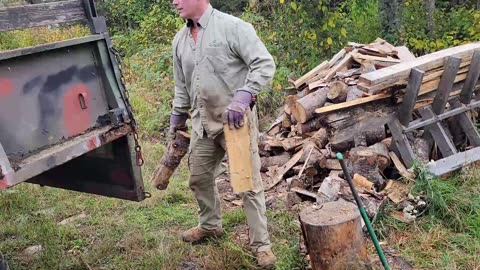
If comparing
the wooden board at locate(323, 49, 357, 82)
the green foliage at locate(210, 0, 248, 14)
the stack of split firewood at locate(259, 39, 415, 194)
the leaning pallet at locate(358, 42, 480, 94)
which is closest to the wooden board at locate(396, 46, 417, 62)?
the stack of split firewood at locate(259, 39, 415, 194)

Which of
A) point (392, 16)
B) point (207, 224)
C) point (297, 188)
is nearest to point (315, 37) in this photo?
point (392, 16)

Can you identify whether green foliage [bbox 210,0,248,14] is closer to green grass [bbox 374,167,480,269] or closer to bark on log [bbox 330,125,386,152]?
bark on log [bbox 330,125,386,152]

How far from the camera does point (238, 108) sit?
341 cm

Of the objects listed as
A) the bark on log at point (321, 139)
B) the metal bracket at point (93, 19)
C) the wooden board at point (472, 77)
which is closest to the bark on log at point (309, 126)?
the bark on log at point (321, 139)

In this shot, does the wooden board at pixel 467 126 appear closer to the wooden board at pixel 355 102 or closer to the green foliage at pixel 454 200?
the green foliage at pixel 454 200

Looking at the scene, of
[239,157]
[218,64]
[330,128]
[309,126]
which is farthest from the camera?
[309,126]

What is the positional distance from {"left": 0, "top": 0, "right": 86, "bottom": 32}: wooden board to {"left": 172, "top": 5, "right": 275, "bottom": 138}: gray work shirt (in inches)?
31.6

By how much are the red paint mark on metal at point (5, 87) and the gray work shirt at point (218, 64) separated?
1.30 meters

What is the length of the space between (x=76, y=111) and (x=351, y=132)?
2.87 metres

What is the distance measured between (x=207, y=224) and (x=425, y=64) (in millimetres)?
2619

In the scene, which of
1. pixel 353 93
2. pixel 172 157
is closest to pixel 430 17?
pixel 353 93

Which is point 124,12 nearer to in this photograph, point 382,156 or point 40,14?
point 382,156

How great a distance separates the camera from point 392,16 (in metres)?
8.60

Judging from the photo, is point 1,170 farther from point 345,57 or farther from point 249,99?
point 345,57
